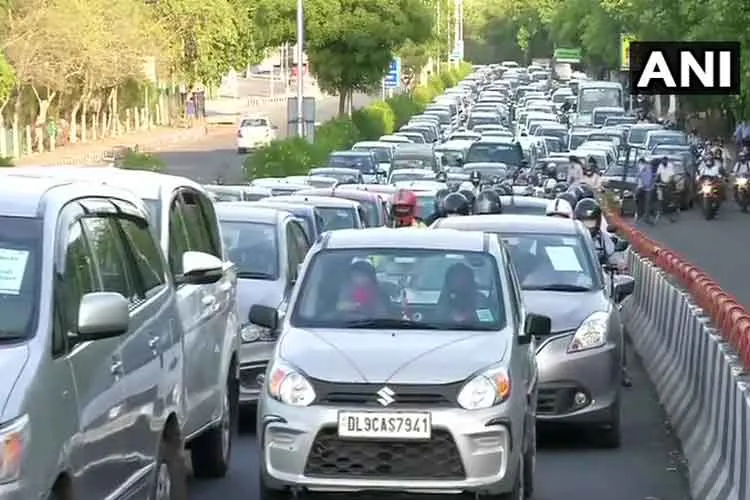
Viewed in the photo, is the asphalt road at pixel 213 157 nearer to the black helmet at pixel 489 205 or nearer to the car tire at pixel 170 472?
the black helmet at pixel 489 205

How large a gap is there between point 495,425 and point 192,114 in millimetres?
95654

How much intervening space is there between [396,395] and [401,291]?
4.04 feet

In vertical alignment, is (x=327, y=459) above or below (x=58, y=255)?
below

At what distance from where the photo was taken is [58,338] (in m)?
7.23

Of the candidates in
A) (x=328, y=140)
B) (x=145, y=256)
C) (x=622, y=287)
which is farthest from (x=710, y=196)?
(x=145, y=256)

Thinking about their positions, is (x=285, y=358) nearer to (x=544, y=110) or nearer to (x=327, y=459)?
(x=327, y=459)

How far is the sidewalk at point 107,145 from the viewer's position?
65.8 m

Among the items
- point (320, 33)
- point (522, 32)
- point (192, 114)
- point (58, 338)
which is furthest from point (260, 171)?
point (522, 32)

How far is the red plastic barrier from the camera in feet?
38.2

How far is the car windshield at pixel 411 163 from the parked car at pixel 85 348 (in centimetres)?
3459

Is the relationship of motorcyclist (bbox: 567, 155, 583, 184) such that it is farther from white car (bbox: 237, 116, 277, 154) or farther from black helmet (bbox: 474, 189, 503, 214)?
white car (bbox: 237, 116, 277, 154)

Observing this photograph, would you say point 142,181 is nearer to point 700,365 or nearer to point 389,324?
point 389,324

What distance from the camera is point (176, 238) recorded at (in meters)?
11.9

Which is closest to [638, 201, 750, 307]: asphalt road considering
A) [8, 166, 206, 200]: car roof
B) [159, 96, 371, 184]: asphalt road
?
[159, 96, 371, 184]: asphalt road
